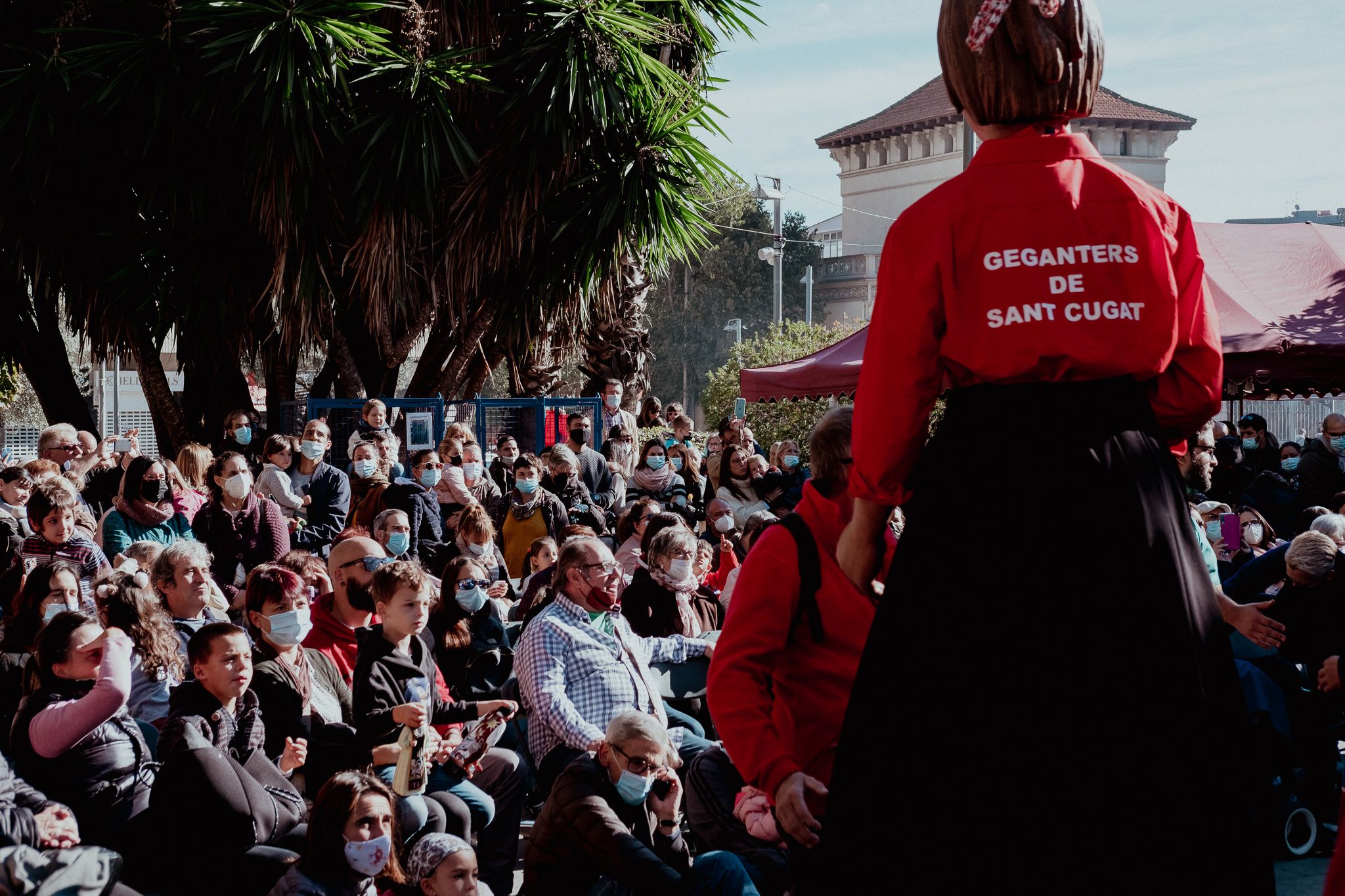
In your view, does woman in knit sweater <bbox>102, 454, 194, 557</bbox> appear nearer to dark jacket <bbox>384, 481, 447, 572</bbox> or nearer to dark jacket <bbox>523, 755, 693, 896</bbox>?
dark jacket <bbox>384, 481, 447, 572</bbox>

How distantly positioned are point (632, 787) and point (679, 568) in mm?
2686

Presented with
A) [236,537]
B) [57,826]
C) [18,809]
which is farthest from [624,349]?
[18,809]

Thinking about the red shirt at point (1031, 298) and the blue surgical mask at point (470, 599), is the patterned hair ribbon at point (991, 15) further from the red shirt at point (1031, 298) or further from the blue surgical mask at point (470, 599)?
the blue surgical mask at point (470, 599)

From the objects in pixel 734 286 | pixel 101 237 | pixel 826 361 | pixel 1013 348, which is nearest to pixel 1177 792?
pixel 1013 348

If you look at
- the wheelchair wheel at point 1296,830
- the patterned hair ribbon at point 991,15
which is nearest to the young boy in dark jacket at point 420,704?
the wheelchair wheel at point 1296,830

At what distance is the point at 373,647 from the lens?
5.38m

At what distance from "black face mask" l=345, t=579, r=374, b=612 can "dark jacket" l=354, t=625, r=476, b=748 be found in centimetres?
39

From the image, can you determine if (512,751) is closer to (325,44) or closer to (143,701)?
(143,701)

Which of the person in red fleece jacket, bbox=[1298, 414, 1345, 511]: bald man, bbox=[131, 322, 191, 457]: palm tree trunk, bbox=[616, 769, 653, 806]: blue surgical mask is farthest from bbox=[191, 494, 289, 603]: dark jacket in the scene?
bbox=[1298, 414, 1345, 511]: bald man

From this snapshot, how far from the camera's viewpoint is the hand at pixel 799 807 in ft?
7.77

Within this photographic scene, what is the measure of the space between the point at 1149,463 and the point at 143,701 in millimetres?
4312

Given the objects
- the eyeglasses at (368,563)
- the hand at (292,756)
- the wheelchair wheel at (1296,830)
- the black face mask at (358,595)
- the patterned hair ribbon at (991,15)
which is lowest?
the wheelchair wheel at (1296,830)

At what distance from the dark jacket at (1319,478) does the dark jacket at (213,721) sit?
32.2ft

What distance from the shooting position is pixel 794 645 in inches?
110
